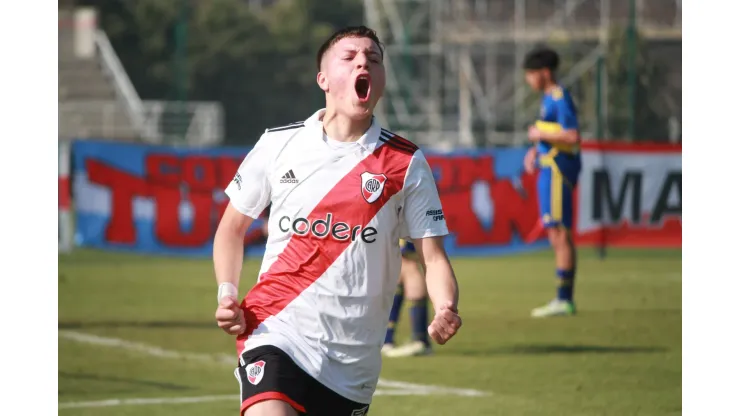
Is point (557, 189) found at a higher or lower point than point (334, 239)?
lower

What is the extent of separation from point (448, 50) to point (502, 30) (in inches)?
156

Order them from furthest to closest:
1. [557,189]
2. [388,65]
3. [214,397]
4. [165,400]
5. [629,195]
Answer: [388,65], [629,195], [557,189], [214,397], [165,400]

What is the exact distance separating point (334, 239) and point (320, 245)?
63mm

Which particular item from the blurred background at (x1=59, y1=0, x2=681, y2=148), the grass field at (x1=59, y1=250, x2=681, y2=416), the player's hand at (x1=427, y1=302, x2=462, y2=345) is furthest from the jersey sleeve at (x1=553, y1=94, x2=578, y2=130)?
the blurred background at (x1=59, y1=0, x2=681, y2=148)

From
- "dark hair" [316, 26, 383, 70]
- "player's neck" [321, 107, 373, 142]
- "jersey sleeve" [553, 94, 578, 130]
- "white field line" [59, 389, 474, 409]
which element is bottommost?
"white field line" [59, 389, 474, 409]

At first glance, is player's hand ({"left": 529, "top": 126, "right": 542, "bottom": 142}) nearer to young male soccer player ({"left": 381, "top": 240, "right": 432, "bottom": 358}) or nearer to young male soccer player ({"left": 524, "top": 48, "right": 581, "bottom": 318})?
young male soccer player ({"left": 524, "top": 48, "right": 581, "bottom": 318})

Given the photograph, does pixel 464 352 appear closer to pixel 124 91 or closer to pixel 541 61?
pixel 541 61

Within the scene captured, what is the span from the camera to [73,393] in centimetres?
966

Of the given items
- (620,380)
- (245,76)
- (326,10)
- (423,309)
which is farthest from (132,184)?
(326,10)

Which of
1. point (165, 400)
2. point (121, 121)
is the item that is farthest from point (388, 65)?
point (165, 400)

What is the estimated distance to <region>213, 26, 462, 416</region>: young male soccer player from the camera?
5551 mm

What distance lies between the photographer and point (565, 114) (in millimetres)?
14047

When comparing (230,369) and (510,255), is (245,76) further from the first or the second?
(230,369)
